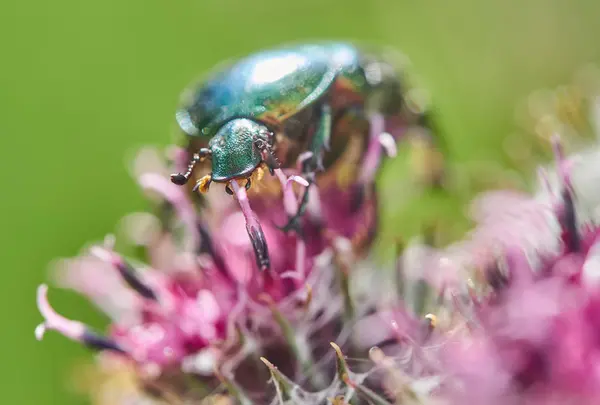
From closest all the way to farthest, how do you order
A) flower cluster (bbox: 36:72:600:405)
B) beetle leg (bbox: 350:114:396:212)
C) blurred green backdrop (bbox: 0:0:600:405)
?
flower cluster (bbox: 36:72:600:405)
beetle leg (bbox: 350:114:396:212)
blurred green backdrop (bbox: 0:0:600:405)

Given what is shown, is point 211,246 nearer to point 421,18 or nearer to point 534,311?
point 534,311

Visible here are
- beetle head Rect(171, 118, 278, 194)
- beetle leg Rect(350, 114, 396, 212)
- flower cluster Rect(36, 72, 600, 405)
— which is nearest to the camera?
flower cluster Rect(36, 72, 600, 405)

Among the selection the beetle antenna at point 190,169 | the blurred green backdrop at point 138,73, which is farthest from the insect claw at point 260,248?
the blurred green backdrop at point 138,73

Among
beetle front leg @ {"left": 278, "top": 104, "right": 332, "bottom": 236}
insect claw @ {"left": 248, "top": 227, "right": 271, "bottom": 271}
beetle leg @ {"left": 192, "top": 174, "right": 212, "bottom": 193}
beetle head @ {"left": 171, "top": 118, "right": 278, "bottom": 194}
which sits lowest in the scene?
insect claw @ {"left": 248, "top": 227, "right": 271, "bottom": 271}

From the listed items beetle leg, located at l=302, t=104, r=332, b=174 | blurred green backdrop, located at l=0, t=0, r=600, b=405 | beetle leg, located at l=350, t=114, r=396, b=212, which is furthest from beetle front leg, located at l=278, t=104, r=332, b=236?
blurred green backdrop, located at l=0, t=0, r=600, b=405

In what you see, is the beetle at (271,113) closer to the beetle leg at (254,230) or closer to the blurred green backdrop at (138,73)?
the beetle leg at (254,230)

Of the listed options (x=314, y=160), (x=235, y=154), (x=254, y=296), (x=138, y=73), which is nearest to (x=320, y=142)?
(x=314, y=160)

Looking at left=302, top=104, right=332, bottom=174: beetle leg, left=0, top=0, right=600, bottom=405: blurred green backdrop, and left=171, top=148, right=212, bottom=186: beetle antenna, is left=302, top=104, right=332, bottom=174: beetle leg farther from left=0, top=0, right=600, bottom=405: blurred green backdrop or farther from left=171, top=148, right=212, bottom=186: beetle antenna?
left=0, top=0, right=600, bottom=405: blurred green backdrop

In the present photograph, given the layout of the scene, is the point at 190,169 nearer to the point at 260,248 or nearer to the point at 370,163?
the point at 260,248
